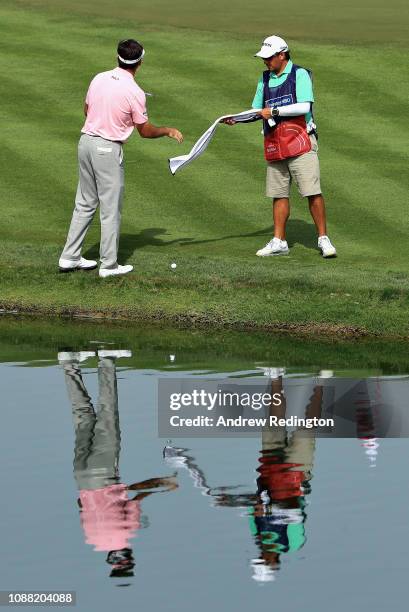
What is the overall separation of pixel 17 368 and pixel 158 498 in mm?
3493

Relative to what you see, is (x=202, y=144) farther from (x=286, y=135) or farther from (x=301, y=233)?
(x=301, y=233)

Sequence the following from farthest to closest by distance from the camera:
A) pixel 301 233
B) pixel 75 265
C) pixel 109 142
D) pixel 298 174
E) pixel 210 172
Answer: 1. pixel 210 172
2. pixel 301 233
3. pixel 298 174
4. pixel 75 265
5. pixel 109 142

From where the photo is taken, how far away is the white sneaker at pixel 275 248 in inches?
581

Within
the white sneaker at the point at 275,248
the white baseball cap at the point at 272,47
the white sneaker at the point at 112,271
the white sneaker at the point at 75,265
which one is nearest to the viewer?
the white sneaker at the point at 112,271

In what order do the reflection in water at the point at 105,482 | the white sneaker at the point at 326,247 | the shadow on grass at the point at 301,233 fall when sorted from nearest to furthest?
the reflection in water at the point at 105,482, the white sneaker at the point at 326,247, the shadow on grass at the point at 301,233

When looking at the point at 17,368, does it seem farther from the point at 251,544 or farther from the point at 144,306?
the point at 251,544

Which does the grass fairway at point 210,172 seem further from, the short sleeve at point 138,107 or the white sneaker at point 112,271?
the short sleeve at point 138,107

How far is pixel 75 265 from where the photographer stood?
1408 centimetres

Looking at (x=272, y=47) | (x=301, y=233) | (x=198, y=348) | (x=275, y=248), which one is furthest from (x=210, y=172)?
(x=198, y=348)

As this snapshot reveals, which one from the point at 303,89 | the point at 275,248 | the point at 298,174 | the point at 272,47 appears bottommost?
the point at 275,248

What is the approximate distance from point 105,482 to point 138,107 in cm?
631

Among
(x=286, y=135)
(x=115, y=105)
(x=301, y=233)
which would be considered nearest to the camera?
(x=115, y=105)

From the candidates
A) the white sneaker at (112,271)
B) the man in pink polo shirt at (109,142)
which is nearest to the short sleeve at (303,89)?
the man in pink polo shirt at (109,142)

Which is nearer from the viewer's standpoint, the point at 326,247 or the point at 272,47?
the point at 272,47
